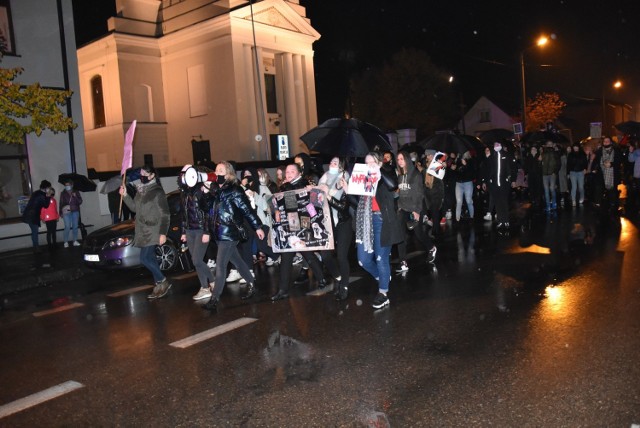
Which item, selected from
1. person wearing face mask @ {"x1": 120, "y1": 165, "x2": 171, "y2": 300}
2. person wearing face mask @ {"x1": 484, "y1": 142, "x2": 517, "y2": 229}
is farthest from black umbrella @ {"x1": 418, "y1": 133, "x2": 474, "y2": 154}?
person wearing face mask @ {"x1": 120, "y1": 165, "x2": 171, "y2": 300}

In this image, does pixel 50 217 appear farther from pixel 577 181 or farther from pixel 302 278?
pixel 577 181

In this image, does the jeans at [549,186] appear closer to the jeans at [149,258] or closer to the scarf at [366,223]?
the scarf at [366,223]

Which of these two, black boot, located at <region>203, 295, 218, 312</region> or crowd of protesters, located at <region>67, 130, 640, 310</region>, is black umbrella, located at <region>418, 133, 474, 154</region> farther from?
black boot, located at <region>203, 295, 218, 312</region>

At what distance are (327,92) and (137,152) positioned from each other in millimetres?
30072

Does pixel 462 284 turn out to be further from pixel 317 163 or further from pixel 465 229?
pixel 465 229

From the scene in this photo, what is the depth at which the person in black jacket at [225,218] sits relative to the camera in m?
7.30

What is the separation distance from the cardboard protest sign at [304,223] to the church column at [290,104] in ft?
100

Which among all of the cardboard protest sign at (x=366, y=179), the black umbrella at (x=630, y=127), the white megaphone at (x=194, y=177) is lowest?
the cardboard protest sign at (x=366, y=179)

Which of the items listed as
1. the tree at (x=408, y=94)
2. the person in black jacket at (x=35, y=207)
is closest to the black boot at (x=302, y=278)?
the person in black jacket at (x=35, y=207)

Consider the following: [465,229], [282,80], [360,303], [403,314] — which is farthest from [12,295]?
[282,80]

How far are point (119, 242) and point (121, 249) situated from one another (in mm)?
149

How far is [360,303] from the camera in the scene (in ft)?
23.4

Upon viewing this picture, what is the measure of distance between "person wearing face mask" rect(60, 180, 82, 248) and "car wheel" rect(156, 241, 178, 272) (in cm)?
503

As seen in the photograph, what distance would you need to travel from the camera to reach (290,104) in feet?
126
